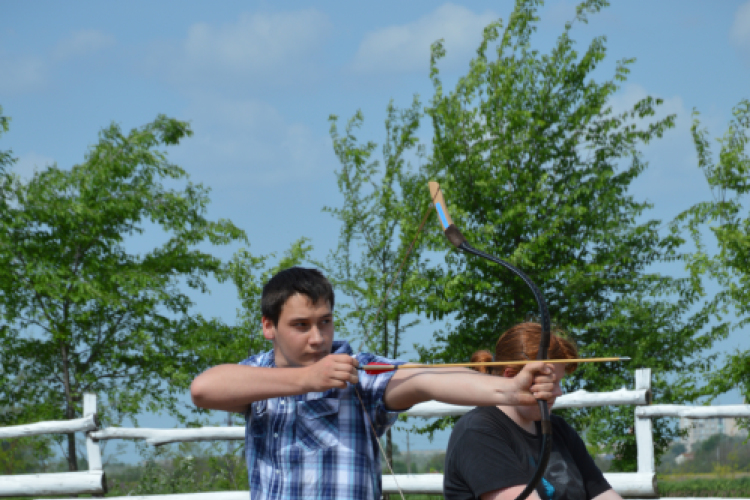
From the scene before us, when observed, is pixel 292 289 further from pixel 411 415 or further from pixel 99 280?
pixel 99 280

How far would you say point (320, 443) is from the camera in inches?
67.5

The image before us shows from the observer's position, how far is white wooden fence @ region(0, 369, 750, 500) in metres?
5.73

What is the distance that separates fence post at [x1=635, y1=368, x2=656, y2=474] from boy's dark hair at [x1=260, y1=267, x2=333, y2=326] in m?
4.74

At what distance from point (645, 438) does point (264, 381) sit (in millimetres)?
5038

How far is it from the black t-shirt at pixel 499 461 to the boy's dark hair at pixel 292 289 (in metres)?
0.69

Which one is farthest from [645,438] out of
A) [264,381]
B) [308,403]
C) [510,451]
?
[264,381]

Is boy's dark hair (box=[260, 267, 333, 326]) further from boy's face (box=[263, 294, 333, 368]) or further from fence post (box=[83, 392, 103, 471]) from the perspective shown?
fence post (box=[83, 392, 103, 471])

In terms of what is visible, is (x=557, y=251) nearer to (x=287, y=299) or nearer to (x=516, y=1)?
(x=516, y=1)

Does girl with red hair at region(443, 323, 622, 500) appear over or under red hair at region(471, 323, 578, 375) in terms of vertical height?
under

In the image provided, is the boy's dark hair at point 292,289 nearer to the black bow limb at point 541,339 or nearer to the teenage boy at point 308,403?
the teenage boy at point 308,403

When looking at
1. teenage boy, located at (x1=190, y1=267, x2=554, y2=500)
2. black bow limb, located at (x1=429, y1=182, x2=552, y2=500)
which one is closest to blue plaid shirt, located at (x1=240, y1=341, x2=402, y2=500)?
teenage boy, located at (x1=190, y1=267, x2=554, y2=500)

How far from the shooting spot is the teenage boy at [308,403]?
165 centimetres

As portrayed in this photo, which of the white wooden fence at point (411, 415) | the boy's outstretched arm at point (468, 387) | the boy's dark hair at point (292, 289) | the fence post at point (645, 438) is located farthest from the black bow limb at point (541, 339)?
the fence post at point (645, 438)

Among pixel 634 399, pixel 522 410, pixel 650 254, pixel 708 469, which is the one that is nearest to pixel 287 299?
pixel 522 410
